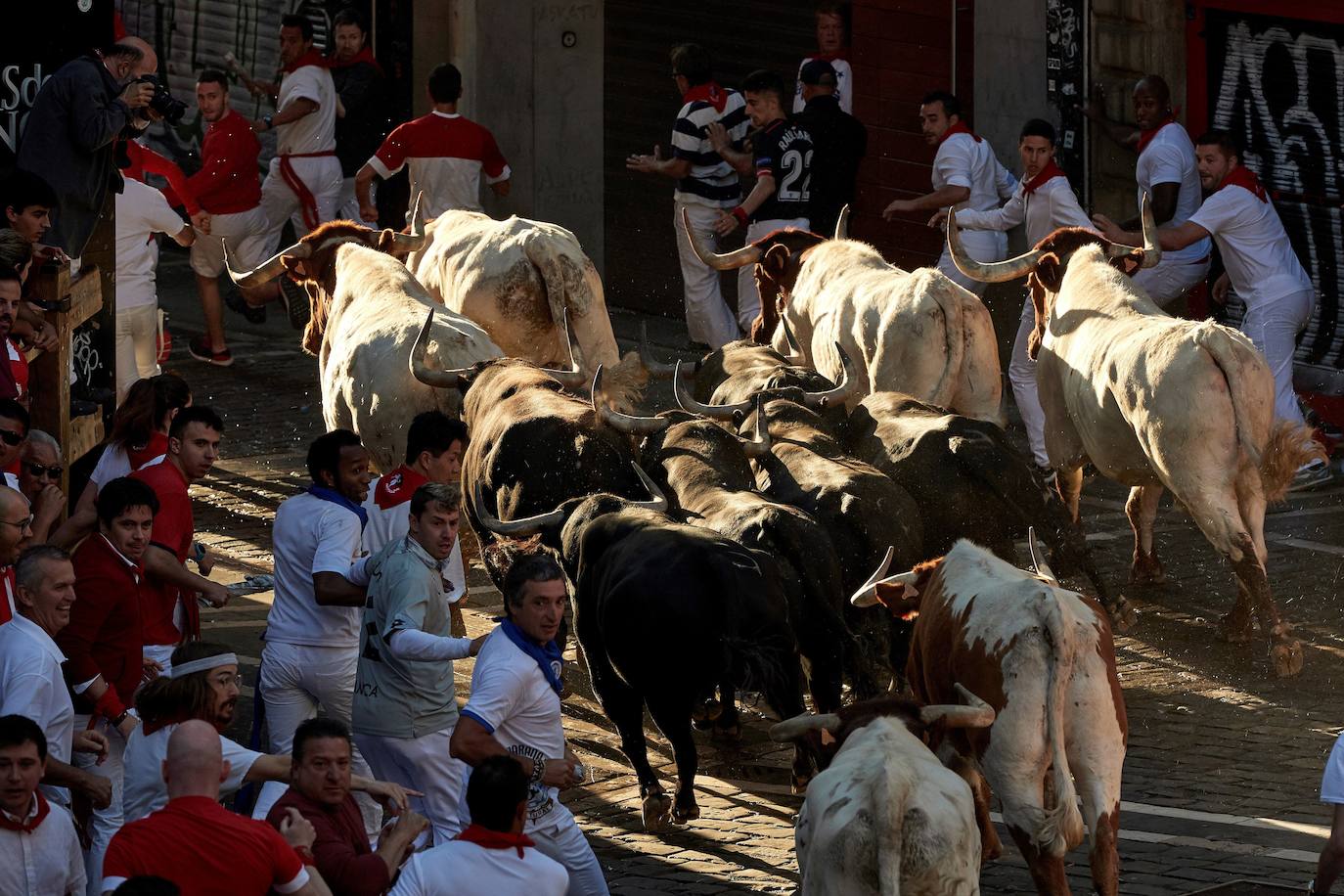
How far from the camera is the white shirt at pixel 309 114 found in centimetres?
1856

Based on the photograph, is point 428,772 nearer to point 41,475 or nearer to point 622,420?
point 41,475

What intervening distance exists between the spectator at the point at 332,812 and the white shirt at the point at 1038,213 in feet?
31.8

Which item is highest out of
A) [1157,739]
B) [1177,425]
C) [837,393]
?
[837,393]

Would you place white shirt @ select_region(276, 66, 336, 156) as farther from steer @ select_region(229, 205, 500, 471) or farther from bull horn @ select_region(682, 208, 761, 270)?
steer @ select_region(229, 205, 500, 471)

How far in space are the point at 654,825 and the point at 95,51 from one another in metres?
5.13

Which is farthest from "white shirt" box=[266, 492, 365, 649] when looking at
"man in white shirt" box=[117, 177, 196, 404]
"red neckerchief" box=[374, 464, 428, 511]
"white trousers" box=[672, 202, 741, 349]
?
"white trousers" box=[672, 202, 741, 349]

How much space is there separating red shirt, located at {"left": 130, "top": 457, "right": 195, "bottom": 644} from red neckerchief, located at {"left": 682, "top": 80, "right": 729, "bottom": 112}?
9.66 metres

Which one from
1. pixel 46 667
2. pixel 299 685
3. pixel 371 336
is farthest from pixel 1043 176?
pixel 46 667

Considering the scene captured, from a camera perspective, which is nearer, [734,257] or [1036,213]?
[734,257]

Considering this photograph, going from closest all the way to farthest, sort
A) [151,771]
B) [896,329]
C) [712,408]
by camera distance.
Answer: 1. [151,771]
2. [712,408]
3. [896,329]

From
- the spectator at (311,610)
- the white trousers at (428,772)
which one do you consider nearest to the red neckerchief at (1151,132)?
the spectator at (311,610)

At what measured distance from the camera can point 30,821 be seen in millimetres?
6297

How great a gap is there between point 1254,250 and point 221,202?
27.6ft

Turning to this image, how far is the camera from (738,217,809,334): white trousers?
16.8 m
